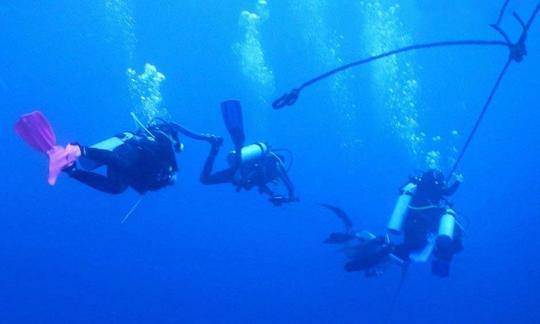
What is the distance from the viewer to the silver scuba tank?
501 cm

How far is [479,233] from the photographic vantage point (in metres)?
32.5

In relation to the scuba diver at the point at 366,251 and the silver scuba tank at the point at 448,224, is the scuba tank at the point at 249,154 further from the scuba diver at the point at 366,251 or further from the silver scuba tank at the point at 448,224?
the silver scuba tank at the point at 448,224

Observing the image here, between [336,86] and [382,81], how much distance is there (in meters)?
4.71

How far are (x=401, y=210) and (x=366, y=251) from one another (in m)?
0.60

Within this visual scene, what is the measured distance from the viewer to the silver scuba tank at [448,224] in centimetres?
501

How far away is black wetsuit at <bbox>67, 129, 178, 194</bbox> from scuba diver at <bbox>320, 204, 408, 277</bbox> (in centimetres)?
200

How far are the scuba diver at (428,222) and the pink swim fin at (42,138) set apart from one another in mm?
3252

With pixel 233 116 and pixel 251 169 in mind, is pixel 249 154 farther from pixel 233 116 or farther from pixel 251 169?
pixel 233 116

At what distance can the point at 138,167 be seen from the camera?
15.6ft

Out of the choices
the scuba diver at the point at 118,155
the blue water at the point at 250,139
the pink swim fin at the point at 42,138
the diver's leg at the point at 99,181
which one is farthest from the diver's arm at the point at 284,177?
the blue water at the point at 250,139

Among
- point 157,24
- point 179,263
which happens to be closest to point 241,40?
point 157,24

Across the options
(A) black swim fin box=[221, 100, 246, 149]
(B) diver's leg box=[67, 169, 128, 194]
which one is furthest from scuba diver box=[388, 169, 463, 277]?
(B) diver's leg box=[67, 169, 128, 194]

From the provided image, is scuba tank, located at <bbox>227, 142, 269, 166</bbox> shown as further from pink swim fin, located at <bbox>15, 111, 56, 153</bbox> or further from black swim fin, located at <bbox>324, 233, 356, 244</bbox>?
pink swim fin, located at <bbox>15, 111, 56, 153</bbox>

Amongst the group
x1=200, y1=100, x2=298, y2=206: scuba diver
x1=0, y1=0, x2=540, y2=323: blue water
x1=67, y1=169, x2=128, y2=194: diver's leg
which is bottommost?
x1=67, y1=169, x2=128, y2=194: diver's leg
